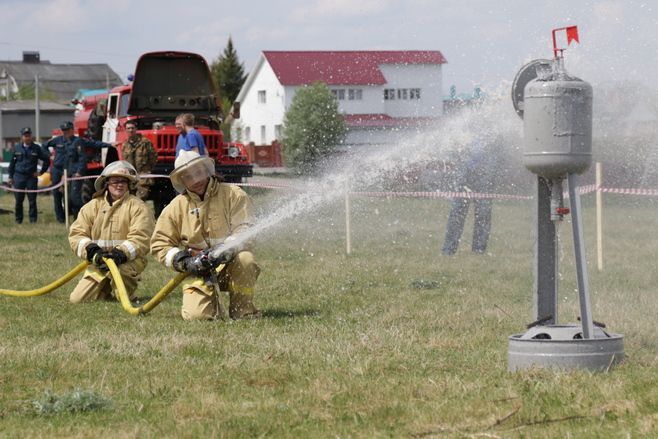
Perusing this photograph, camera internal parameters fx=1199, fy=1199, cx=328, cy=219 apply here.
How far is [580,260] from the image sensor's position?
694 cm

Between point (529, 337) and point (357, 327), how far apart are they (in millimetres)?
2398

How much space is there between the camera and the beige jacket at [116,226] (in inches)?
449

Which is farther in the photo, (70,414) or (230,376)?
(230,376)

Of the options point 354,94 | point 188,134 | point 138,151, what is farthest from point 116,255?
point 354,94

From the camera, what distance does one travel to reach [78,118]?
1161 inches

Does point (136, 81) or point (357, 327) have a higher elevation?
point (136, 81)

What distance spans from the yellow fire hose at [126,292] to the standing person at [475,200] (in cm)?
617

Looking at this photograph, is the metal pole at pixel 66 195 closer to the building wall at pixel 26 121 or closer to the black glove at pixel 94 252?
the black glove at pixel 94 252

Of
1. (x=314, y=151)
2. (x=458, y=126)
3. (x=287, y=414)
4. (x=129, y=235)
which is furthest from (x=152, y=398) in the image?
(x=314, y=151)

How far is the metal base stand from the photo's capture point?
6723mm

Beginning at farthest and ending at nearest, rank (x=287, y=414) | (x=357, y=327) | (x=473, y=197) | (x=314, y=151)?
(x=314, y=151) < (x=473, y=197) < (x=357, y=327) < (x=287, y=414)

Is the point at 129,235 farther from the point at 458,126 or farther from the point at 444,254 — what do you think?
the point at 444,254

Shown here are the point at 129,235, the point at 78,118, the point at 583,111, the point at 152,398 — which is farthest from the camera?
the point at 78,118

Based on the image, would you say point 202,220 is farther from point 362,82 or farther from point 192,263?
point 362,82
